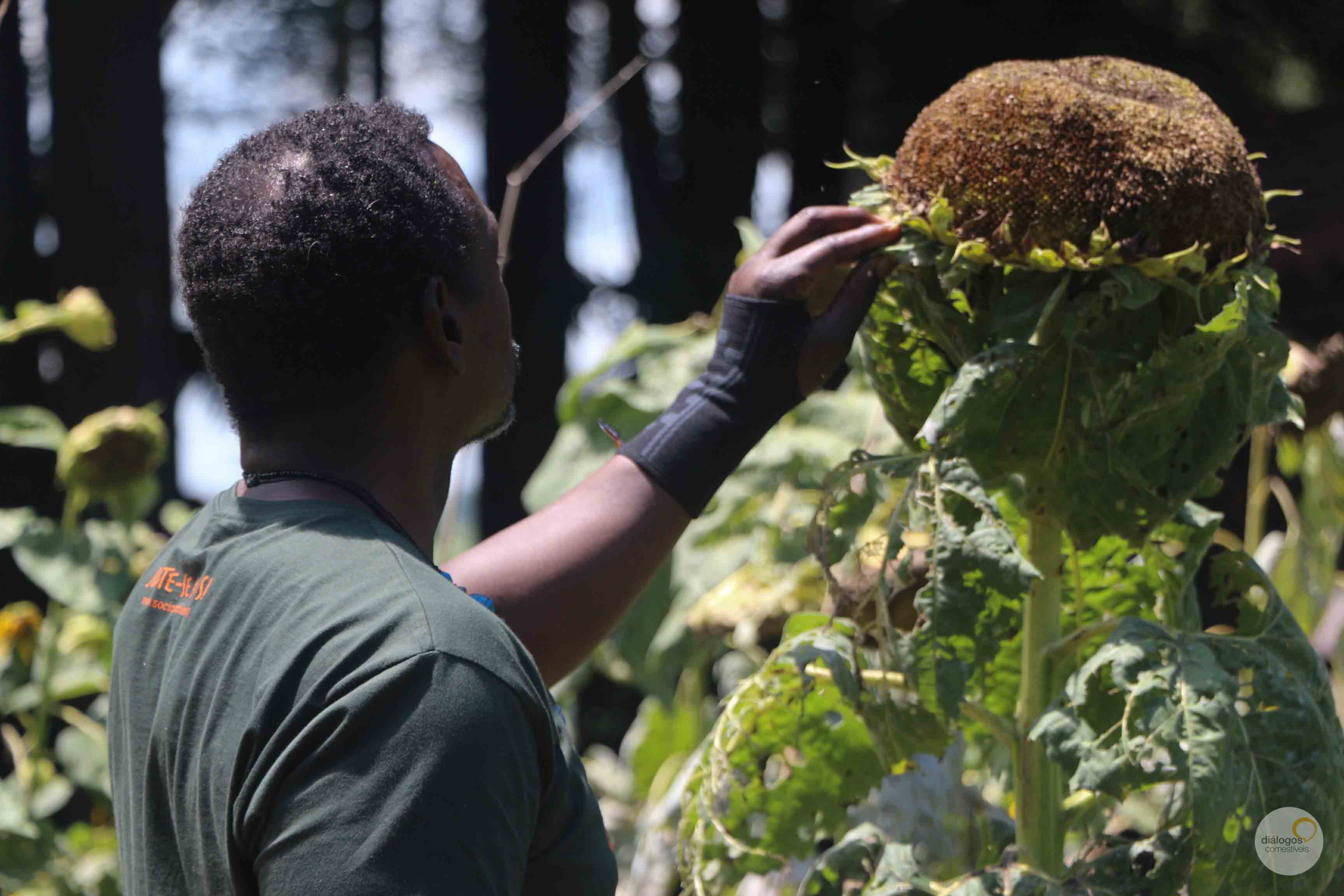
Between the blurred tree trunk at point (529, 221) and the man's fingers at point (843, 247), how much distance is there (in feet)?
13.5

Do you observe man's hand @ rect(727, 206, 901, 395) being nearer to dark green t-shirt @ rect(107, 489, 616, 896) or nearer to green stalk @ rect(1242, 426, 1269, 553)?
dark green t-shirt @ rect(107, 489, 616, 896)

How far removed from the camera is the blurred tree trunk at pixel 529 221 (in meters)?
5.65

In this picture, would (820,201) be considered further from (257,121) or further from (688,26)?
(257,121)

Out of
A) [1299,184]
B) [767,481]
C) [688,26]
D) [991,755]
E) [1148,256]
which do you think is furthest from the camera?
[688,26]

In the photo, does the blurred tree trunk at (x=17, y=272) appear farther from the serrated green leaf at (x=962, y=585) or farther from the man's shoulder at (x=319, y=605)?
the serrated green leaf at (x=962, y=585)

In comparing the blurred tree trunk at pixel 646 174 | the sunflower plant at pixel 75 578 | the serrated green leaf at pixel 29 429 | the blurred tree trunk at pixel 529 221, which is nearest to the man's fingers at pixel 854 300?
the sunflower plant at pixel 75 578

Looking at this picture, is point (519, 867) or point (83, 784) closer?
point (519, 867)

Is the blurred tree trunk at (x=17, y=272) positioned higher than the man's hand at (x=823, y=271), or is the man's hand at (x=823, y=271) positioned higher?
the man's hand at (x=823, y=271)

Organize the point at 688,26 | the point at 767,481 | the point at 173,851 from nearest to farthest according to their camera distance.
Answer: the point at 173,851, the point at 767,481, the point at 688,26

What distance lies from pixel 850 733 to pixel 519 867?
817 millimetres

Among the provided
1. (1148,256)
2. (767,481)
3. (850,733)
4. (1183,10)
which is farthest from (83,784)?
(1183,10)

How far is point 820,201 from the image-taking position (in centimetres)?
500

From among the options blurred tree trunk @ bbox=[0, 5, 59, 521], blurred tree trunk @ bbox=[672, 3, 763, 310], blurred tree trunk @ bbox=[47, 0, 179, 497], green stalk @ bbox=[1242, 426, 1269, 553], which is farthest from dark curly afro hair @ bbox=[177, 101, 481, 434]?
blurred tree trunk @ bbox=[672, 3, 763, 310]

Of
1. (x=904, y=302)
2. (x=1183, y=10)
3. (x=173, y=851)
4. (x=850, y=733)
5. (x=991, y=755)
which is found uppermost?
(x=1183, y=10)
